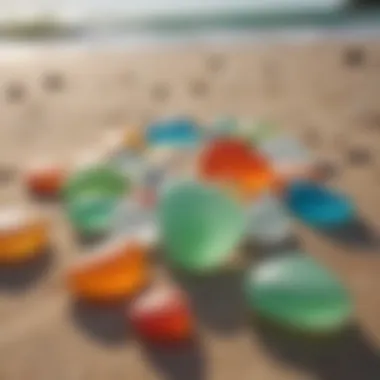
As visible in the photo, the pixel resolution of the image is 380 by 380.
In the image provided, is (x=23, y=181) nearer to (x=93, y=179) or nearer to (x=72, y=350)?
(x=93, y=179)

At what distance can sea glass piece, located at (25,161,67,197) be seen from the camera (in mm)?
799

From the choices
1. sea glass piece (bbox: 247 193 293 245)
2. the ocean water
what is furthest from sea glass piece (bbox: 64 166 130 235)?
the ocean water

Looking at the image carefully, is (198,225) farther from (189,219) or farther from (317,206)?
(317,206)

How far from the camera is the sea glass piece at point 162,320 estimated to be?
62 cm

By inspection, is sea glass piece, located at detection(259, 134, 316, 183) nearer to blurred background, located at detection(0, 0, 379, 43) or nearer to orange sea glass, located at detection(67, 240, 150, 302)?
orange sea glass, located at detection(67, 240, 150, 302)

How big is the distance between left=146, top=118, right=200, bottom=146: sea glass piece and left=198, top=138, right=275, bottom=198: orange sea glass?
0.07 m

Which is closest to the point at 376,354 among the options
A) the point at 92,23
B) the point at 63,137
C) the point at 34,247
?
the point at 34,247

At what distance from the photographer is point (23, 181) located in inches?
32.1

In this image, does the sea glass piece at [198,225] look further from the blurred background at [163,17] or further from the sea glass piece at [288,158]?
the blurred background at [163,17]

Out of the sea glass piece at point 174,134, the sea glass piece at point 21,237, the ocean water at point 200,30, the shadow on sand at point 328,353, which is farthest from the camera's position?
the ocean water at point 200,30

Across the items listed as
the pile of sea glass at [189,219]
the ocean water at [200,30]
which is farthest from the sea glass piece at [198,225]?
the ocean water at [200,30]

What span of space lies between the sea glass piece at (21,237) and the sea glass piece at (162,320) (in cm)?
12

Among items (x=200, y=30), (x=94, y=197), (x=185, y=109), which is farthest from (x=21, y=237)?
(x=200, y=30)

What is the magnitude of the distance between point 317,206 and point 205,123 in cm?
21
